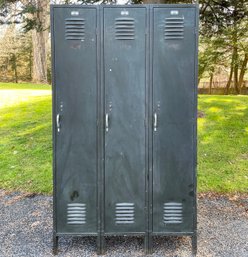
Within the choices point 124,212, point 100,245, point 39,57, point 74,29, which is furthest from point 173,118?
point 39,57

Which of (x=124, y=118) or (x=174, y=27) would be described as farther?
(x=124, y=118)

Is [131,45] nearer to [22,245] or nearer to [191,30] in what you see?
[191,30]

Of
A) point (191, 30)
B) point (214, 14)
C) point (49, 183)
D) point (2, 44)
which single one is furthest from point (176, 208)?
point (2, 44)

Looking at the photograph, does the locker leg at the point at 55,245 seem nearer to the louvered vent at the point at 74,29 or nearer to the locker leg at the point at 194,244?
the locker leg at the point at 194,244

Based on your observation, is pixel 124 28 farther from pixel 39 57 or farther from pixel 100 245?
pixel 39 57

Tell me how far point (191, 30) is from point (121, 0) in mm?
4961

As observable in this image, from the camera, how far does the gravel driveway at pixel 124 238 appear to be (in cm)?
326

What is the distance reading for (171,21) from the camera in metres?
3.00

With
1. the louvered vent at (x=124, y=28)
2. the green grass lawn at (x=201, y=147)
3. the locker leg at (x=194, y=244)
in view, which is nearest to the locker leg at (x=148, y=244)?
the locker leg at (x=194, y=244)

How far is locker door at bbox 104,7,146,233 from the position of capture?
3.01m

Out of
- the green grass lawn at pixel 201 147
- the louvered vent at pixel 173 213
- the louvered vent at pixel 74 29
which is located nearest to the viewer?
the louvered vent at pixel 74 29

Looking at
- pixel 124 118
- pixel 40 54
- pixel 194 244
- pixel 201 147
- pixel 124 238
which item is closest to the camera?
pixel 124 118

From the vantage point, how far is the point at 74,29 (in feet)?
9.82

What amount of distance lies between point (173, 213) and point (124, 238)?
2.04 feet
